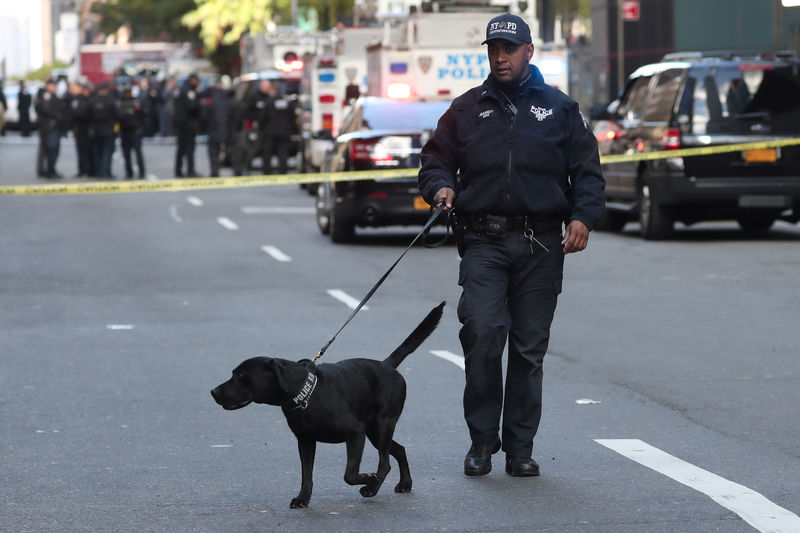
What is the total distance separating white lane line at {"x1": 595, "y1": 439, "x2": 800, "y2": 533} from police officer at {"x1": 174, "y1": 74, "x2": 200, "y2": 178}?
2429cm

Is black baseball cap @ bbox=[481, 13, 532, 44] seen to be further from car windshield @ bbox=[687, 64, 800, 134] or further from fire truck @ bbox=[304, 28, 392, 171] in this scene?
fire truck @ bbox=[304, 28, 392, 171]

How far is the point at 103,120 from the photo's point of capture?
30.9 metres

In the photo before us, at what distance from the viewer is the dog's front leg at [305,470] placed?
5.95 m

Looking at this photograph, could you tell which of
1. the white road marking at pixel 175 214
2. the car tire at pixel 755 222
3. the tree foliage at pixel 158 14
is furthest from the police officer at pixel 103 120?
the tree foliage at pixel 158 14

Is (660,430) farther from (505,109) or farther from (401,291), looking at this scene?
(401,291)

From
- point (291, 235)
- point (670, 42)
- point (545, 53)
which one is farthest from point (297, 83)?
point (291, 235)

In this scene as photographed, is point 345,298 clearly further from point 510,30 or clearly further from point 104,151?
point 104,151

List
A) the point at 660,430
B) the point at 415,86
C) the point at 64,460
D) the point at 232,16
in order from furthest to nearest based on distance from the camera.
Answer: the point at 232,16, the point at 415,86, the point at 660,430, the point at 64,460

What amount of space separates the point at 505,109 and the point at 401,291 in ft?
24.5

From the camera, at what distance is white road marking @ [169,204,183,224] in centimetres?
2200

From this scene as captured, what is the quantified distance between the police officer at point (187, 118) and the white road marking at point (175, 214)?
649cm

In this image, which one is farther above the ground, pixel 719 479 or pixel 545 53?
pixel 545 53

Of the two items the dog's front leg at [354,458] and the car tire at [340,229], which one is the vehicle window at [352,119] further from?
the dog's front leg at [354,458]

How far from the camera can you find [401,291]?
1412 centimetres
